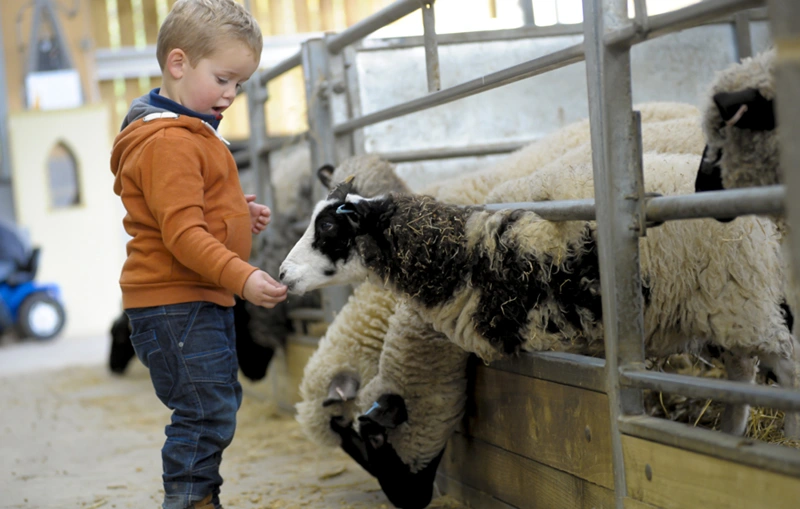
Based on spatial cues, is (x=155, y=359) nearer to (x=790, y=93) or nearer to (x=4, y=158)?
(x=790, y=93)

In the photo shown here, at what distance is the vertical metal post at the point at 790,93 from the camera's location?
3.37 ft

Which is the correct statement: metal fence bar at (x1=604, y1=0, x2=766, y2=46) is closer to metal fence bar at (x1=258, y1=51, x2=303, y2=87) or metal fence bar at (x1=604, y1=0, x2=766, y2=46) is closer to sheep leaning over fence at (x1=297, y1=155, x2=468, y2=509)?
sheep leaning over fence at (x1=297, y1=155, x2=468, y2=509)

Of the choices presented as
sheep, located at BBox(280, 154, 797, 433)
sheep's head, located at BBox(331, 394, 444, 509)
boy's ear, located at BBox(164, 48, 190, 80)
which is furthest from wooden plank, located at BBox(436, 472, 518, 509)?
boy's ear, located at BBox(164, 48, 190, 80)

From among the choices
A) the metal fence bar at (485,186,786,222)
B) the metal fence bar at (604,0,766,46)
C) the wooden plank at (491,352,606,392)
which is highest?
the metal fence bar at (604,0,766,46)

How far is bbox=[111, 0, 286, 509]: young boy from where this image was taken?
2188mm

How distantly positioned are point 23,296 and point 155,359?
8587 millimetres

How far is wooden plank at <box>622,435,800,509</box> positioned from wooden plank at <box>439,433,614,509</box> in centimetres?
17

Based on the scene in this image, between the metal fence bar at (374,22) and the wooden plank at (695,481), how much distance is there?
171 centimetres

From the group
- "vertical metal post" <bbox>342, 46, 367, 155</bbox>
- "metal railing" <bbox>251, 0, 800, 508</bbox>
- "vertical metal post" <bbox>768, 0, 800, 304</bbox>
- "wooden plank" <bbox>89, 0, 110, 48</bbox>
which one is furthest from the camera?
"wooden plank" <bbox>89, 0, 110, 48</bbox>

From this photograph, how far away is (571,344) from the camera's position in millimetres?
2283

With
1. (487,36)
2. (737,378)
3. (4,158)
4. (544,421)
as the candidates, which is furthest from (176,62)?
(4,158)

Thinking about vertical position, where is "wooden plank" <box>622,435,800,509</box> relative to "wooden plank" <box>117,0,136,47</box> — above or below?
below

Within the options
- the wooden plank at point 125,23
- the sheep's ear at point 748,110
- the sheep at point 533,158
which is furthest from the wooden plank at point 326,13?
the sheep's ear at point 748,110

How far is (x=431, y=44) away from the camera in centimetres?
279
